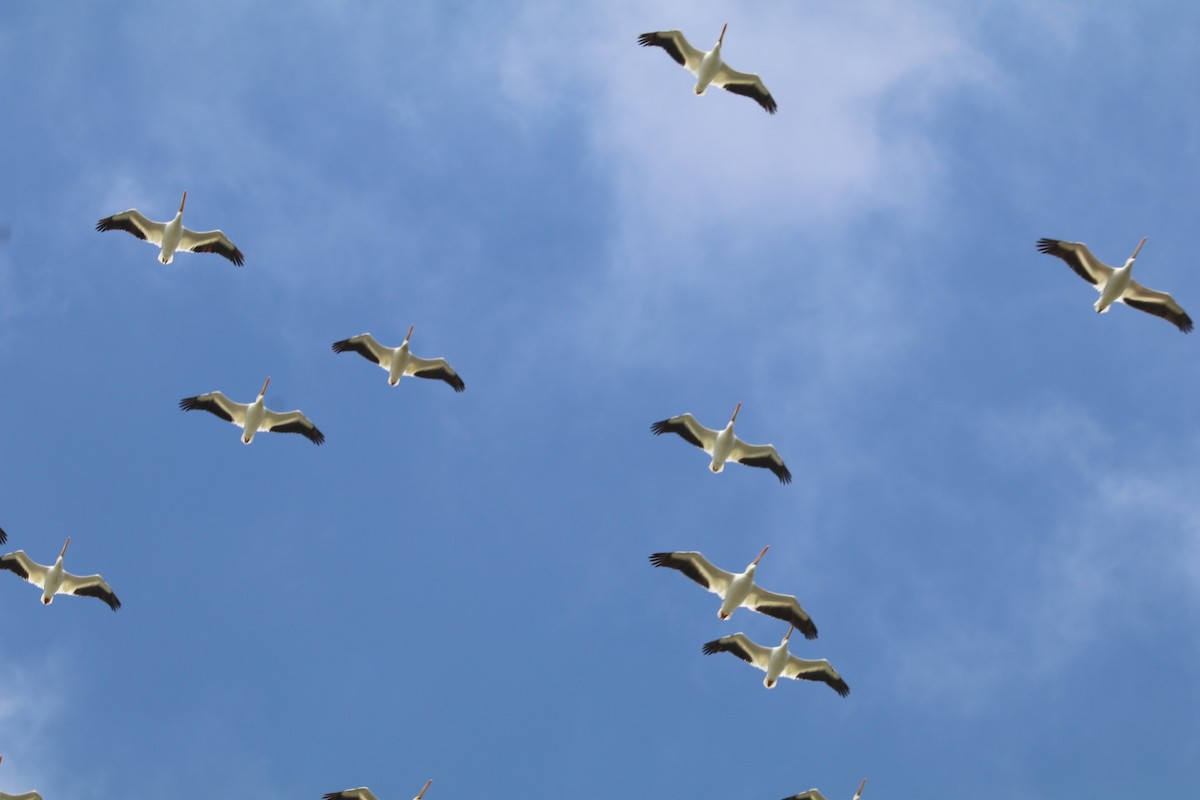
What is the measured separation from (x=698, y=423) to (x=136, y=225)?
17203 mm

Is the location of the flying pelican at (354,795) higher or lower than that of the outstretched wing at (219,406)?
lower

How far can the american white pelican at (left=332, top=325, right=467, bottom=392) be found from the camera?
144 ft

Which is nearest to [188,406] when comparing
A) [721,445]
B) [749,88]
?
[721,445]

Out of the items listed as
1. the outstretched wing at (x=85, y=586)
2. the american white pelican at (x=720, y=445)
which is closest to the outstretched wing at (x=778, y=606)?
the american white pelican at (x=720, y=445)

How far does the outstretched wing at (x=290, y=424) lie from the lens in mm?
45344

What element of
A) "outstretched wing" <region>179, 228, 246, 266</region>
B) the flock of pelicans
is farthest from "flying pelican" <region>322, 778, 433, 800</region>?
"outstretched wing" <region>179, 228, 246, 266</region>

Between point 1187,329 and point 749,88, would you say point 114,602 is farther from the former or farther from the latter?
point 1187,329

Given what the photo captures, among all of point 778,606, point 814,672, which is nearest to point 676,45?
point 778,606

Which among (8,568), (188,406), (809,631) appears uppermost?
(188,406)

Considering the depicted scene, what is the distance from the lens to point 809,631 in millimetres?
41062

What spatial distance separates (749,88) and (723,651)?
50.8ft

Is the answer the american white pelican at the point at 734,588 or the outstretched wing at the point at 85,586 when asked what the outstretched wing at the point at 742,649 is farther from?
the outstretched wing at the point at 85,586

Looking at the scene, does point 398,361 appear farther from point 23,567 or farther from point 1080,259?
point 1080,259

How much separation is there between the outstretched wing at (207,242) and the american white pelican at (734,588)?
15.8 meters
